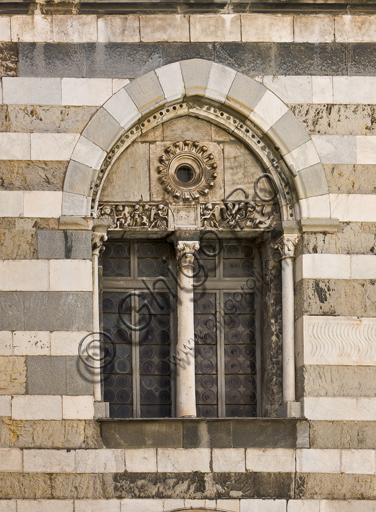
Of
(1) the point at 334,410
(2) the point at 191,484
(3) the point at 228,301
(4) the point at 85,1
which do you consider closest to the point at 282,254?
(3) the point at 228,301

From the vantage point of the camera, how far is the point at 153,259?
11430 millimetres

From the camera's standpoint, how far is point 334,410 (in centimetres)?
1062

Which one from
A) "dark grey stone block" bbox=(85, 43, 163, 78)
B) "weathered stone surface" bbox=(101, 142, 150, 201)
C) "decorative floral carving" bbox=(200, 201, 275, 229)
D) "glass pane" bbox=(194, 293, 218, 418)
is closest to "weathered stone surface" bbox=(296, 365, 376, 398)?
"glass pane" bbox=(194, 293, 218, 418)

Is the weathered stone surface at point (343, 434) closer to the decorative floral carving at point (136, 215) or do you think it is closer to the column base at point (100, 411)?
the column base at point (100, 411)

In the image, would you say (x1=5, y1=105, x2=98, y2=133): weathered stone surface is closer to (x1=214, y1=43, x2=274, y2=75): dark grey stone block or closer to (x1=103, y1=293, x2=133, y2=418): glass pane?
(x1=214, y1=43, x2=274, y2=75): dark grey stone block

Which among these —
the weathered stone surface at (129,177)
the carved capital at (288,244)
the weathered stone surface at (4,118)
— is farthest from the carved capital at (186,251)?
the weathered stone surface at (4,118)

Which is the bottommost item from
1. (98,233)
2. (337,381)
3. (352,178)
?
(337,381)

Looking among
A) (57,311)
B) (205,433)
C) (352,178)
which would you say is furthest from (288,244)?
(57,311)

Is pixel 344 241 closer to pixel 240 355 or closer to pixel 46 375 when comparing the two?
pixel 240 355

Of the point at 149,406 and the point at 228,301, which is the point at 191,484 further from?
the point at 228,301

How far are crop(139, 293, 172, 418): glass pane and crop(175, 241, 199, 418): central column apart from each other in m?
0.32

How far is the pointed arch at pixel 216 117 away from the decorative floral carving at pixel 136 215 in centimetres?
27

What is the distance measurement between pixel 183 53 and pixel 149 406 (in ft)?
11.7

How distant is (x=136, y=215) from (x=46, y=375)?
1.85 metres
